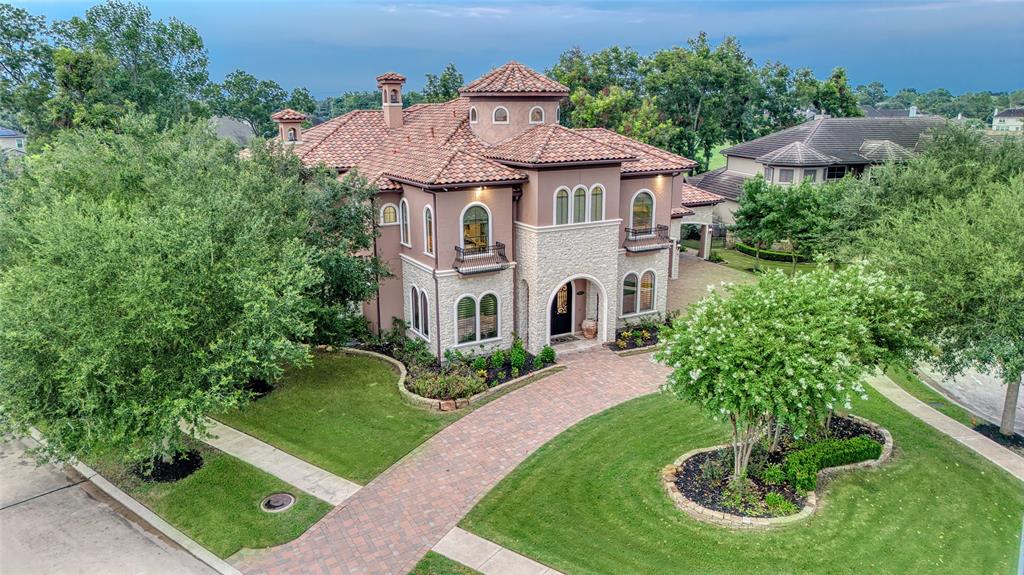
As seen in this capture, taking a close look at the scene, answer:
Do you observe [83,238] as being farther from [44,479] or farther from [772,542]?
[772,542]

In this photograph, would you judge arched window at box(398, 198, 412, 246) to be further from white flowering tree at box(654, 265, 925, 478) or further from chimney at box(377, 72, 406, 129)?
white flowering tree at box(654, 265, 925, 478)

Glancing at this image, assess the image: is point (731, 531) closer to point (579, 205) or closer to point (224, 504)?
point (224, 504)

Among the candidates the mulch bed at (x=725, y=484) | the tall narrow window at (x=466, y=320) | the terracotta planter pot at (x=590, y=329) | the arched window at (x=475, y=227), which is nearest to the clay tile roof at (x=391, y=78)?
the arched window at (x=475, y=227)

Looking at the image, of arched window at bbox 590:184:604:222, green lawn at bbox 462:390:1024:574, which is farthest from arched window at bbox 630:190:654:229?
green lawn at bbox 462:390:1024:574

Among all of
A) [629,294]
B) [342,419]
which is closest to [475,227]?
[629,294]

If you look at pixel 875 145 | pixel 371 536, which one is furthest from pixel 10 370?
pixel 875 145

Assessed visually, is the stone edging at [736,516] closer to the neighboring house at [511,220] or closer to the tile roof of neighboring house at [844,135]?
the neighboring house at [511,220]
